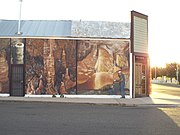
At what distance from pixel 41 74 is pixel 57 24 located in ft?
15.7

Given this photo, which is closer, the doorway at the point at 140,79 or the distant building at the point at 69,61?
the distant building at the point at 69,61

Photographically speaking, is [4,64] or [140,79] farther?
[140,79]

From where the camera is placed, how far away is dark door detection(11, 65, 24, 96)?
935 inches

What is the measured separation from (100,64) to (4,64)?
7858mm

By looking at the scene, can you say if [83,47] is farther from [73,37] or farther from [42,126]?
[42,126]

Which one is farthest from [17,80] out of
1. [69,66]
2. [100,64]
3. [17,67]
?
[100,64]

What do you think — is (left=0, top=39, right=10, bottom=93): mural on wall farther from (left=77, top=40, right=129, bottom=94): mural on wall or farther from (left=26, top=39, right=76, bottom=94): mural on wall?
(left=77, top=40, right=129, bottom=94): mural on wall

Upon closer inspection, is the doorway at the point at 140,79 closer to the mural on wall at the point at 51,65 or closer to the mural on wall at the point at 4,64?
the mural on wall at the point at 51,65

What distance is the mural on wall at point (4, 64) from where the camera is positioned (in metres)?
23.8

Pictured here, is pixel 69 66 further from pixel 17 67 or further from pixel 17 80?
pixel 17 80

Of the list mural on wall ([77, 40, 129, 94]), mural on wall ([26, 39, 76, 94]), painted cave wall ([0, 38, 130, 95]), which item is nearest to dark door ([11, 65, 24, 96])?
painted cave wall ([0, 38, 130, 95])

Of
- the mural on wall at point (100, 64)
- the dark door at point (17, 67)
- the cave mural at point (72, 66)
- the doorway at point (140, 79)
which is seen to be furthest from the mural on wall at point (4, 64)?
the doorway at point (140, 79)

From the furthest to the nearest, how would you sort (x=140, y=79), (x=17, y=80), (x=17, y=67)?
1. (x=140, y=79)
2. (x=17, y=67)
3. (x=17, y=80)

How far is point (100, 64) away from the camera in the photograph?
23969 mm
